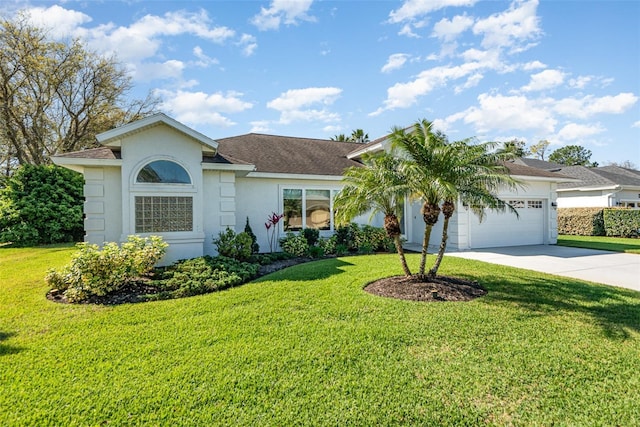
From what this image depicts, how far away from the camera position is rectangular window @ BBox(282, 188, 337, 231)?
548 inches

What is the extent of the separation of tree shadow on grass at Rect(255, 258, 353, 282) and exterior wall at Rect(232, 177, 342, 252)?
3.57 m

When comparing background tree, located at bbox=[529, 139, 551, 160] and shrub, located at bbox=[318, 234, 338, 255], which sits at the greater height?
background tree, located at bbox=[529, 139, 551, 160]

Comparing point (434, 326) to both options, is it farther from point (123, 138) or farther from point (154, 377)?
point (123, 138)

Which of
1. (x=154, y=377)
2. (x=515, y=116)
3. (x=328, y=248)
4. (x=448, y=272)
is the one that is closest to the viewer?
(x=154, y=377)

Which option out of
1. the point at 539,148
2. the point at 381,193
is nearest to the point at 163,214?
the point at 381,193

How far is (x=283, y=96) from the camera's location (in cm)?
1662

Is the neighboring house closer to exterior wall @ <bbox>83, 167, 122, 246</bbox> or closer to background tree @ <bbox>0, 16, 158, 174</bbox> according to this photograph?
exterior wall @ <bbox>83, 167, 122, 246</bbox>

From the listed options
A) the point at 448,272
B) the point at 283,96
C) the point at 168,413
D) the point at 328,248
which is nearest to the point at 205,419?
the point at 168,413

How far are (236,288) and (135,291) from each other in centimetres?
240

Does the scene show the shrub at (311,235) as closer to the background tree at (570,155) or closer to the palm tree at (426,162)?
the palm tree at (426,162)

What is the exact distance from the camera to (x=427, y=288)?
727 centimetres

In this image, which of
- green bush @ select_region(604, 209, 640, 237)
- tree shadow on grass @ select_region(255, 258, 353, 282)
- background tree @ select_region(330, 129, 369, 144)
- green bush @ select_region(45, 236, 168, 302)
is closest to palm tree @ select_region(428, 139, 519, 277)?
tree shadow on grass @ select_region(255, 258, 353, 282)

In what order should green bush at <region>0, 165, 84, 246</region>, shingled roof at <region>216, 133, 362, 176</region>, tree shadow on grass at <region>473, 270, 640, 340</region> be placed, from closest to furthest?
1. tree shadow on grass at <region>473, 270, 640, 340</region>
2. shingled roof at <region>216, 133, 362, 176</region>
3. green bush at <region>0, 165, 84, 246</region>

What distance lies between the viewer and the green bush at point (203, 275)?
300 inches
